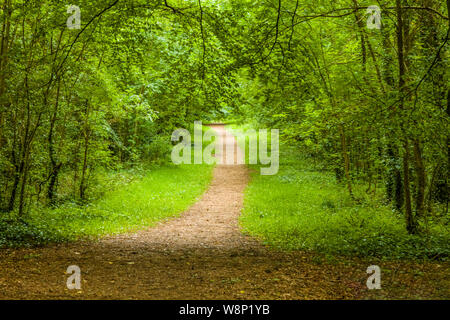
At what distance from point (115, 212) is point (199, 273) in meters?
6.73

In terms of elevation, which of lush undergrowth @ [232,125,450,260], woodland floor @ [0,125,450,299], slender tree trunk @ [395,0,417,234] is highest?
slender tree trunk @ [395,0,417,234]

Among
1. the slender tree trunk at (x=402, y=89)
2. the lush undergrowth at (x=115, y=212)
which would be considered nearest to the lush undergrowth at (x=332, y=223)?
the slender tree trunk at (x=402, y=89)

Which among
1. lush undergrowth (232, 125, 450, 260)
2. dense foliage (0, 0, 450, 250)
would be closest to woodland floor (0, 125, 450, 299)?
lush undergrowth (232, 125, 450, 260)

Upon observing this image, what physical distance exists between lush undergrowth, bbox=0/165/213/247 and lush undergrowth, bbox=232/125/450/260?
3120 millimetres

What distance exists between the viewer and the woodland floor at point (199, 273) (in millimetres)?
5137

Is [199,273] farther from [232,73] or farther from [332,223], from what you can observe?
[332,223]

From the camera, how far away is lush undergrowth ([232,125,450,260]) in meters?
7.58

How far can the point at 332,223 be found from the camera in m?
10.3

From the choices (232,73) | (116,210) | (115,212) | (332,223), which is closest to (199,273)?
Answer: (232,73)

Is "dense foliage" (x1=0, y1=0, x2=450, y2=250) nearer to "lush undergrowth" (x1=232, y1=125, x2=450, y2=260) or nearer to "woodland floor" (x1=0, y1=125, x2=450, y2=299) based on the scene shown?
"lush undergrowth" (x1=232, y1=125, x2=450, y2=260)

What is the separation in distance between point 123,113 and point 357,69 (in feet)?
27.9

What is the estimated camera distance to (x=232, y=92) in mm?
9141

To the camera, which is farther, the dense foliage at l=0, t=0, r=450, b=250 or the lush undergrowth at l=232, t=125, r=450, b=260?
the lush undergrowth at l=232, t=125, r=450, b=260

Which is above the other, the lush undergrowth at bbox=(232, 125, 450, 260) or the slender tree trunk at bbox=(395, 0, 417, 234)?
the slender tree trunk at bbox=(395, 0, 417, 234)
